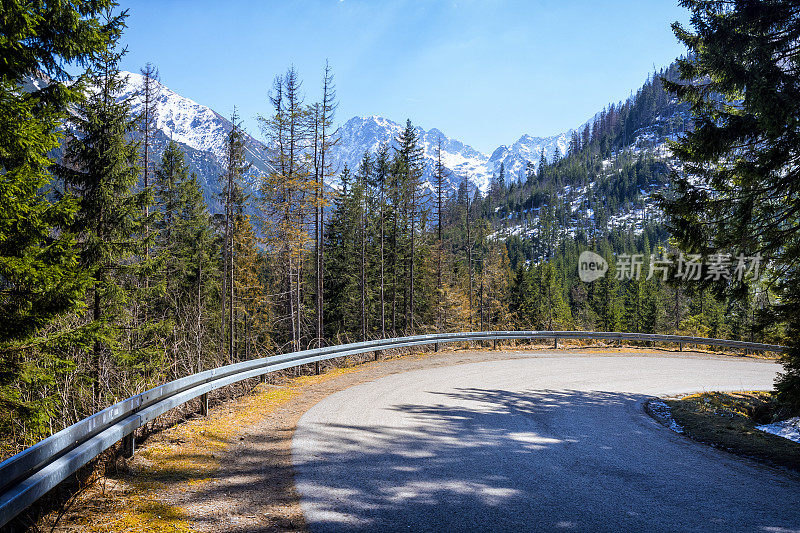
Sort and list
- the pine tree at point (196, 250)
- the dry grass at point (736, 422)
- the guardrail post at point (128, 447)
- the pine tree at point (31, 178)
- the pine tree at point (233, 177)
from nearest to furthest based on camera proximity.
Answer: the guardrail post at point (128, 447) → the dry grass at point (736, 422) → the pine tree at point (31, 178) → the pine tree at point (233, 177) → the pine tree at point (196, 250)

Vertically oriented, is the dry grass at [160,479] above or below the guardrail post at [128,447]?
below

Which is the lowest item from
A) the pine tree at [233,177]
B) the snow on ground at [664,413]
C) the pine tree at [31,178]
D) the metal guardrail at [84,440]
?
the snow on ground at [664,413]

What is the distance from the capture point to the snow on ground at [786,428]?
8.08m

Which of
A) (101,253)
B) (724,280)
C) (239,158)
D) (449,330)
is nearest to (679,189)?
(724,280)

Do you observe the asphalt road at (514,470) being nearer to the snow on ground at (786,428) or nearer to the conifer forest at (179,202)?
the snow on ground at (786,428)

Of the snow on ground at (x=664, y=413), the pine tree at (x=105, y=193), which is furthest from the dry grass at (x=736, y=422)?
the pine tree at (x=105, y=193)

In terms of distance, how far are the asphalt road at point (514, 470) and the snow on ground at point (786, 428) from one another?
7.52ft

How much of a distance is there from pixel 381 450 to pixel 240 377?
372 cm

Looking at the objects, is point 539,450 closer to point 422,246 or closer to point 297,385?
point 297,385

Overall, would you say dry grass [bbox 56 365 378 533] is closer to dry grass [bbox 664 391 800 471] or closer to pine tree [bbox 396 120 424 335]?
dry grass [bbox 664 391 800 471]

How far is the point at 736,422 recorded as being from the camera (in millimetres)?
8727

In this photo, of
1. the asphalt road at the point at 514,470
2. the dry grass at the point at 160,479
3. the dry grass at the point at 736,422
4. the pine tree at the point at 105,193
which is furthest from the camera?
the pine tree at the point at 105,193

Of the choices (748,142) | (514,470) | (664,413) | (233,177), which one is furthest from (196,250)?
(748,142)

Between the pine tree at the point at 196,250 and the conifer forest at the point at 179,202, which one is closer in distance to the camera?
the conifer forest at the point at 179,202
